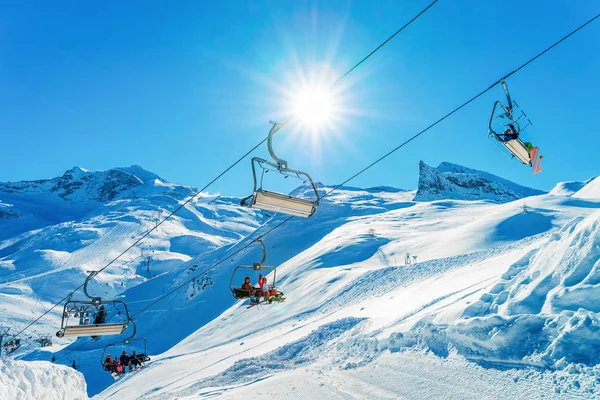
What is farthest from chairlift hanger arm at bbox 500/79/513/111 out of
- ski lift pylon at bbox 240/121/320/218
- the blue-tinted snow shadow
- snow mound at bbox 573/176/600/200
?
snow mound at bbox 573/176/600/200

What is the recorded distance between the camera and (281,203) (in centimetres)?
874

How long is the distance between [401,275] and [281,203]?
26449 millimetres

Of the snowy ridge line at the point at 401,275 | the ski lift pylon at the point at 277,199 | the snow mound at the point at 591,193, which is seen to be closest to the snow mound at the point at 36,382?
the ski lift pylon at the point at 277,199

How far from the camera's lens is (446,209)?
9038 cm

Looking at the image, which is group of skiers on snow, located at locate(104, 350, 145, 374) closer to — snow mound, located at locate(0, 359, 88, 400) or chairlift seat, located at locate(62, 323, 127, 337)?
snow mound, located at locate(0, 359, 88, 400)

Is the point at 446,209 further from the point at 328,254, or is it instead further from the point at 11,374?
the point at 11,374

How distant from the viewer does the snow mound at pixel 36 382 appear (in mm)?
14312

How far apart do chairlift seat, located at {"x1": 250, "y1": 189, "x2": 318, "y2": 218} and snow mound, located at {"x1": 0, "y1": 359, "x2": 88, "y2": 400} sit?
10904 mm

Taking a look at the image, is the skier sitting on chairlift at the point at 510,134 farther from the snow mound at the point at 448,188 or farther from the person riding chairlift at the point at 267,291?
the snow mound at the point at 448,188

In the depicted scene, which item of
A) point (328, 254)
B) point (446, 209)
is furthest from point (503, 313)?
point (446, 209)

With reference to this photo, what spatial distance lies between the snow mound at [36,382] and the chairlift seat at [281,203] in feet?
35.8

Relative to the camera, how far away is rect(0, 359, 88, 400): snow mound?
47.0 ft

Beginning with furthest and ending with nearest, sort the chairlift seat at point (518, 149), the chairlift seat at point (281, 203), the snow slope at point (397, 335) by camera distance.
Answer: the snow slope at point (397, 335)
the chairlift seat at point (518, 149)
the chairlift seat at point (281, 203)

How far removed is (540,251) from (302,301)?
2593 centimetres
